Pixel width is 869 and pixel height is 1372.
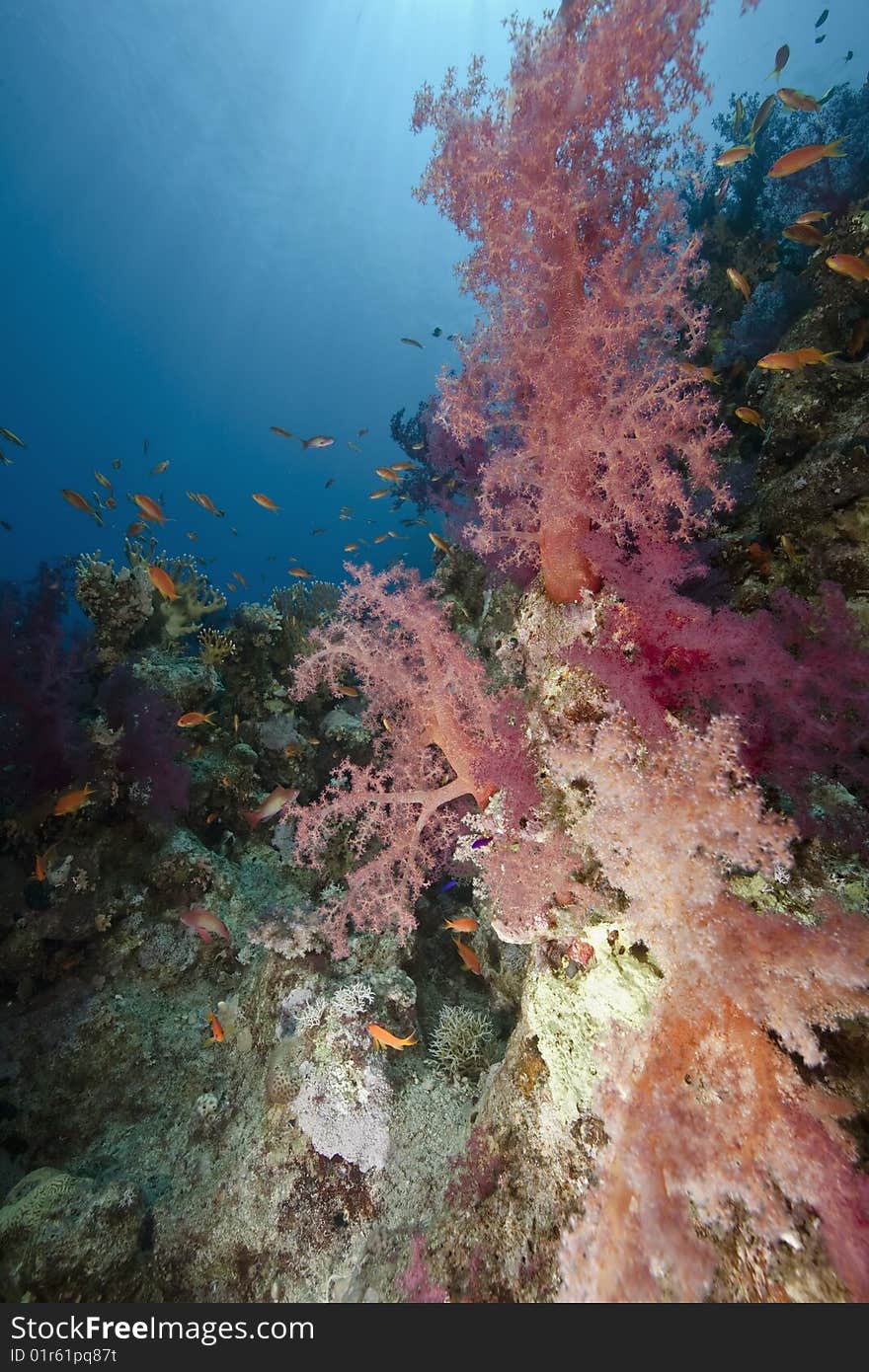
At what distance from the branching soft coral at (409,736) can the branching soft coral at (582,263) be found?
0.81m

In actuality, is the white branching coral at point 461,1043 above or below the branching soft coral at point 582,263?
below

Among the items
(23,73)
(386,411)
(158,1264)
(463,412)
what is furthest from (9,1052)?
(386,411)

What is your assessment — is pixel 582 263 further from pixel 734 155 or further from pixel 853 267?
pixel 734 155

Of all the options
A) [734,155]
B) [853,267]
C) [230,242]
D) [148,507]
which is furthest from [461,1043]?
[230,242]

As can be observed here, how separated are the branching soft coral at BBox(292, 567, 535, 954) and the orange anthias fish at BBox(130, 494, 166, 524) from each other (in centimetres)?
428

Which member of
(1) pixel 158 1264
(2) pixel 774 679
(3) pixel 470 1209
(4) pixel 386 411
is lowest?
(1) pixel 158 1264

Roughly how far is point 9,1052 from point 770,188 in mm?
14249

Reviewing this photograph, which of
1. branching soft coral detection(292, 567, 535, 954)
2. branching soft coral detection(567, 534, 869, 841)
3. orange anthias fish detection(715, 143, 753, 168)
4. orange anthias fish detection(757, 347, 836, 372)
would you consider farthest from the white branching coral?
orange anthias fish detection(715, 143, 753, 168)

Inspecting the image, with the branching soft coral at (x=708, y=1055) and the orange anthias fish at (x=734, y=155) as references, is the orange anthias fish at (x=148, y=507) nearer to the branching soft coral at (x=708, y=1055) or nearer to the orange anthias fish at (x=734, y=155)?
the branching soft coral at (x=708, y=1055)

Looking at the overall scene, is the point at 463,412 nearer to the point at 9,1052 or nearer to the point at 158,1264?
the point at 158,1264

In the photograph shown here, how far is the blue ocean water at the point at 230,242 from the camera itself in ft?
108

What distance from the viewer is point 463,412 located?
3453mm

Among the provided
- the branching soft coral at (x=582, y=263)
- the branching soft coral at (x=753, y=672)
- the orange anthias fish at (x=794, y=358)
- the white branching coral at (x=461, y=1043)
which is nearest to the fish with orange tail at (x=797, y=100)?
the branching soft coral at (x=582, y=263)

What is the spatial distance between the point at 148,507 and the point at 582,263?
582cm
